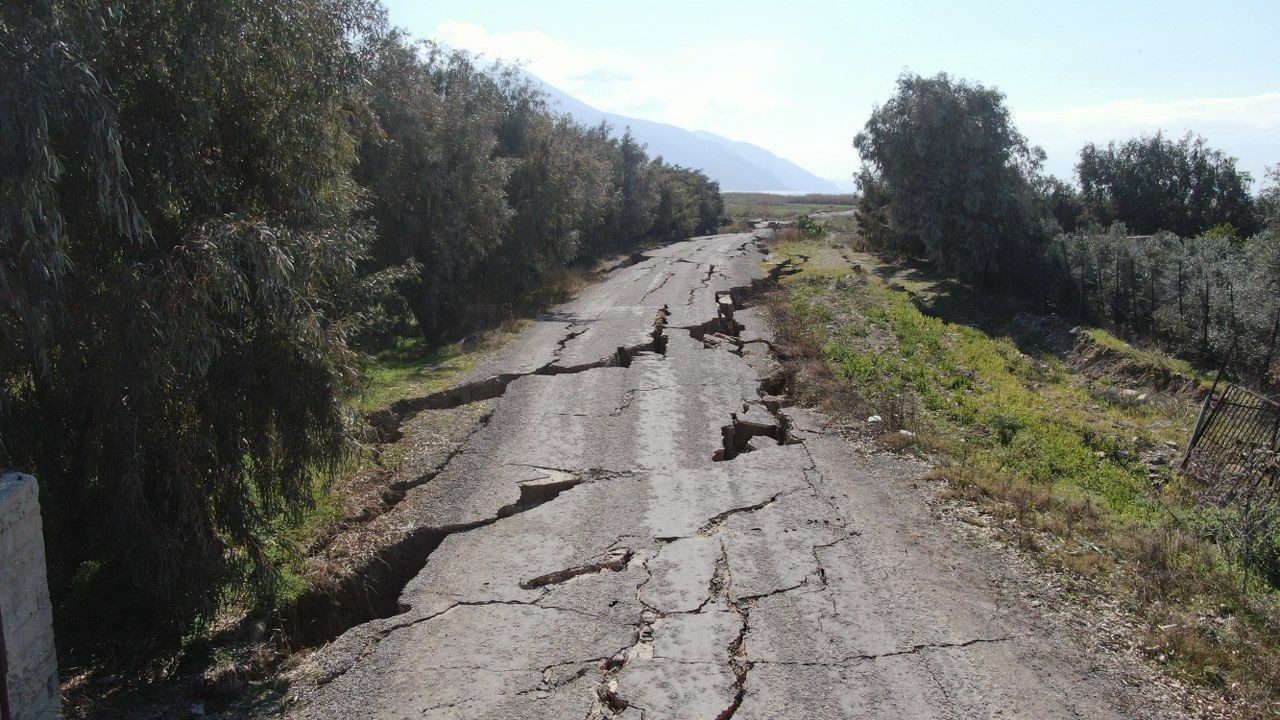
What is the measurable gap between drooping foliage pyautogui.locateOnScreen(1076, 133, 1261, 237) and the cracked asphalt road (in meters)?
31.7

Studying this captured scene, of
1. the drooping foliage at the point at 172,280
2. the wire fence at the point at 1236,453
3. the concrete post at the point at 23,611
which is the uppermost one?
the drooping foliage at the point at 172,280

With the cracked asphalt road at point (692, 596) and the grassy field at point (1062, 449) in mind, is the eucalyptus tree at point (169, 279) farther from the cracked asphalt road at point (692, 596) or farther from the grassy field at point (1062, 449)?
the grassy field at point (1062, 449)

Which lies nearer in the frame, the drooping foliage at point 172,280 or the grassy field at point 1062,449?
the drooping foliage at point 172,280

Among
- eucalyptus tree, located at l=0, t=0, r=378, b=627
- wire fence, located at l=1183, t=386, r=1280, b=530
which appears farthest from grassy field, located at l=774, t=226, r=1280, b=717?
eucalyptus tree, located at l=0, t=0, r=378, b=627

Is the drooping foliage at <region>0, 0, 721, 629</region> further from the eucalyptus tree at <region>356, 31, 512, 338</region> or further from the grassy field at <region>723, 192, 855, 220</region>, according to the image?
the grassy field at <region>723, 192, 855, 220</region>

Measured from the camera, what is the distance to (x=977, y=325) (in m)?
21.1

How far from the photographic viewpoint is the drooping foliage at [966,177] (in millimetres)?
24078

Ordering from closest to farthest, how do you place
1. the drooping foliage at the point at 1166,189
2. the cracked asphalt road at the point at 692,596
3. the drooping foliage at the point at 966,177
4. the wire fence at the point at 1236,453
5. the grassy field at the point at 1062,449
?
1. the cracked asphalt road at the point at 692,596
2. the grassy field at the point at 1062,449
3. the wire fence at the point at 1236,453
4. the drooping foliage at the point at 966,177
5. the drooping foliage at the point at 1166,189

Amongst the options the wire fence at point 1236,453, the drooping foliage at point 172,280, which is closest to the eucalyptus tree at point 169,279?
the drooping foliage at point 172,280

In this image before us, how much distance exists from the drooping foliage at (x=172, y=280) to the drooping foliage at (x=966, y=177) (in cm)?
2154

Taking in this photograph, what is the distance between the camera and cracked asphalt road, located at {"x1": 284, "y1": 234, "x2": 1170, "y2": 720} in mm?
4539

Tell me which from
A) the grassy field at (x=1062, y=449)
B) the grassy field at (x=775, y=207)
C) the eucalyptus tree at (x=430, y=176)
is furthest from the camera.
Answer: the grassy field at (x=775, y=207)

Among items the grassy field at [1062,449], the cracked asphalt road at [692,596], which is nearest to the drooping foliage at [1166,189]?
the grassy field at [1062,449]

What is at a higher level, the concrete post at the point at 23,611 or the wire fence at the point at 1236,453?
the concrete post at the point at 23,611
